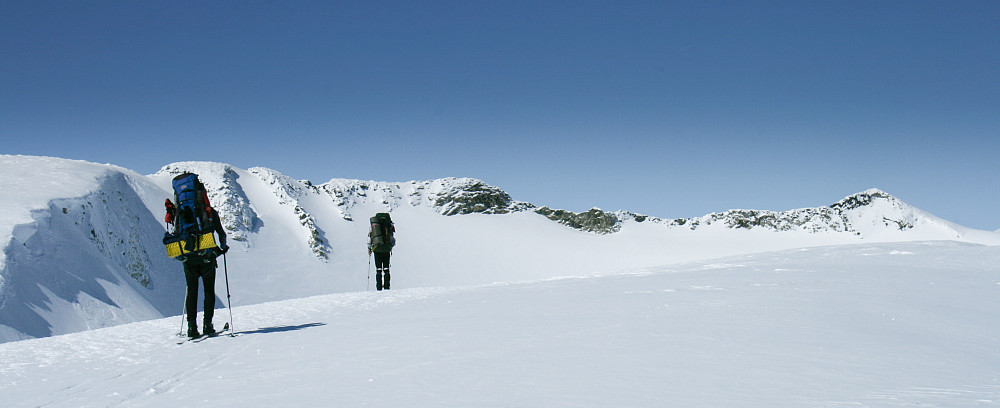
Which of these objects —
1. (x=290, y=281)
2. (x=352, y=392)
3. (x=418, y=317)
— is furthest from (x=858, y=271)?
(x=290, y=281)

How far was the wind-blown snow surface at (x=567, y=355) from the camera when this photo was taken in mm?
4203

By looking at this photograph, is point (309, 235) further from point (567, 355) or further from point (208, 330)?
point (567, 355)

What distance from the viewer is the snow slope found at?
16.8 metres

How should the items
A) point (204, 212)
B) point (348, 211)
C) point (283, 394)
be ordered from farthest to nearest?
point (348, 211)
point (204, 212)
point (283, 394)

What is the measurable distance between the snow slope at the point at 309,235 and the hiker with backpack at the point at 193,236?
376 millimetres

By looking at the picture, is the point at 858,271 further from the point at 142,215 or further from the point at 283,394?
the point at 142,215

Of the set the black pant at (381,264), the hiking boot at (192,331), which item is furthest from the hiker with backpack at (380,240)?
the hiking boot at (192,331)

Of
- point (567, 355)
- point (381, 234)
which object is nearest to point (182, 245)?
A: point (567, 355)

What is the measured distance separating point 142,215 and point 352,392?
124ft

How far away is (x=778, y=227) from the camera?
3780 inches

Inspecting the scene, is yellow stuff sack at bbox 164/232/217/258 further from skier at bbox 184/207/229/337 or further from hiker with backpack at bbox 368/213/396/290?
hiker with backpack at bbox 368/213/396/290

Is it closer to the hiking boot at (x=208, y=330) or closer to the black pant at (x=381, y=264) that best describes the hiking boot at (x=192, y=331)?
the hiking boot at (x=208, y=330)

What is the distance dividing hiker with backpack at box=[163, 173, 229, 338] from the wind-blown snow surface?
67 centimetres

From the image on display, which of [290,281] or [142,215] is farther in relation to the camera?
[290,281]
